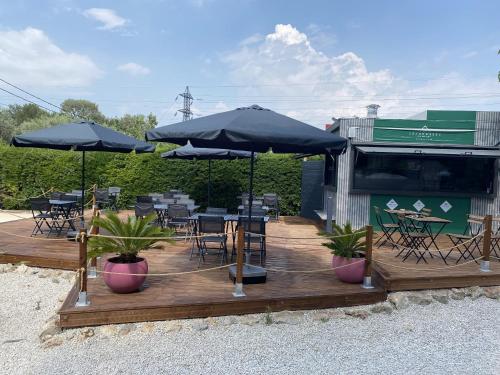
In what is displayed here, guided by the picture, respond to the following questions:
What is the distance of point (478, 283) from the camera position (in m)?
5.89

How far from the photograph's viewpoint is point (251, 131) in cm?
430

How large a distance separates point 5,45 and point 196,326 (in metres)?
24.6

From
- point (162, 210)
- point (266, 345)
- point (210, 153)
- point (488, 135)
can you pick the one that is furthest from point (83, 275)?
point (488, 135)

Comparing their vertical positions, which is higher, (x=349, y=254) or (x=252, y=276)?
(x=349, y=254)

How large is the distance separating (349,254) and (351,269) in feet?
0.69

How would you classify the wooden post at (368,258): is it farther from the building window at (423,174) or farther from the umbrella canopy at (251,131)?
the building window at (423,174)

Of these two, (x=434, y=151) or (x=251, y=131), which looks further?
(x=434, y=151)

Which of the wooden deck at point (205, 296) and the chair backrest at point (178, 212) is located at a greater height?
the chair backrest at point (178, 212)

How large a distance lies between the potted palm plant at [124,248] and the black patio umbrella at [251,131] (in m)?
1.17

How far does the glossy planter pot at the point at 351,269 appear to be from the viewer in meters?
5.30

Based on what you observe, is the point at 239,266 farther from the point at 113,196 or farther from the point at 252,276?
the point at 113,196

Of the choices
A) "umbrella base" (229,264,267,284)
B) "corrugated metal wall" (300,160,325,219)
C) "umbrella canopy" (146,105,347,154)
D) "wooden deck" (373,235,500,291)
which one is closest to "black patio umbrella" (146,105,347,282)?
"umbrella canopy" (146,105,347,154)

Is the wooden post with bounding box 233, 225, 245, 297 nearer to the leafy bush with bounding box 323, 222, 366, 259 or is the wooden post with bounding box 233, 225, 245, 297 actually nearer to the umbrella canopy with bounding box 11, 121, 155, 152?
the leafy bush with bounding box 323, 222, 366, 259

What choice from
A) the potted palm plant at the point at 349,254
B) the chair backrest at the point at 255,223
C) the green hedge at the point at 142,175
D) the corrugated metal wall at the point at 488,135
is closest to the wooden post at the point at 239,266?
the chair backrest at the point at 255,223
